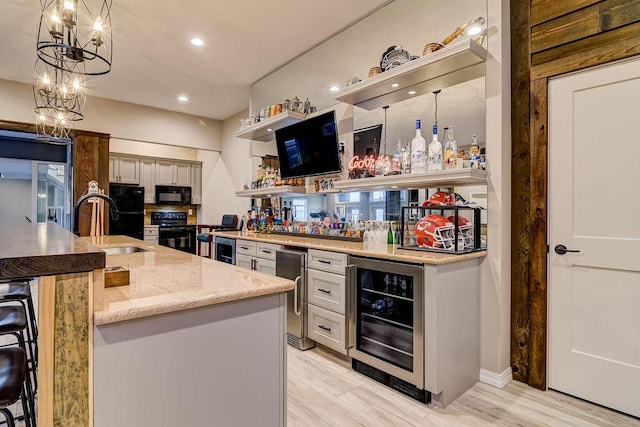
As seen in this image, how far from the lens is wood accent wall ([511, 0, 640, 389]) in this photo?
220 cm

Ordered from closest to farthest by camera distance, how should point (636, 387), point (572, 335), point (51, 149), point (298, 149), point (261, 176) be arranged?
point (636, 387) < point (572, 335) < point (298, 149) < point (261, 176) < point (51, 149)

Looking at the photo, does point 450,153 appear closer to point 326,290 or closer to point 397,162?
point 397,162

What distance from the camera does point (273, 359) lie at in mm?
1337

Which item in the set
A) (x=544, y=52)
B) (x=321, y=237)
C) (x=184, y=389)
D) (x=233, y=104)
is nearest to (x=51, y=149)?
(x=233, y=104)

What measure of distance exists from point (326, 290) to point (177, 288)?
5.52 ft

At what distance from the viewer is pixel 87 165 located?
5.60 meters

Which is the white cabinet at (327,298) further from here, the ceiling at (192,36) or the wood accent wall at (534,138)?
the ceiling at (192,36)

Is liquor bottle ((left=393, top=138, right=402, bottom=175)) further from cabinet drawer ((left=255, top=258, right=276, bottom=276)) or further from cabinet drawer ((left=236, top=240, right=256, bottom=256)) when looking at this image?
cabinet drawer ((left=236, top=240, right=256, bottom=256))

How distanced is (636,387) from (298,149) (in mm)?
3289

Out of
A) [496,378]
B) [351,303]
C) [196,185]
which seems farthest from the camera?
[196,185]

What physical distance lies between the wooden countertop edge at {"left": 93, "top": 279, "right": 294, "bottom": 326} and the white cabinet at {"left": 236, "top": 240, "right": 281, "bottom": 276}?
6.59ft

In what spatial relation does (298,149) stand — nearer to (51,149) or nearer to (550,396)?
(550,396)

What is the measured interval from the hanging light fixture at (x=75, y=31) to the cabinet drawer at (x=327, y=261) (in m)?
1.95

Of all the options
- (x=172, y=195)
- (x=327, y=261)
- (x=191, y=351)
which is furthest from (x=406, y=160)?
(x=172, y=195)
